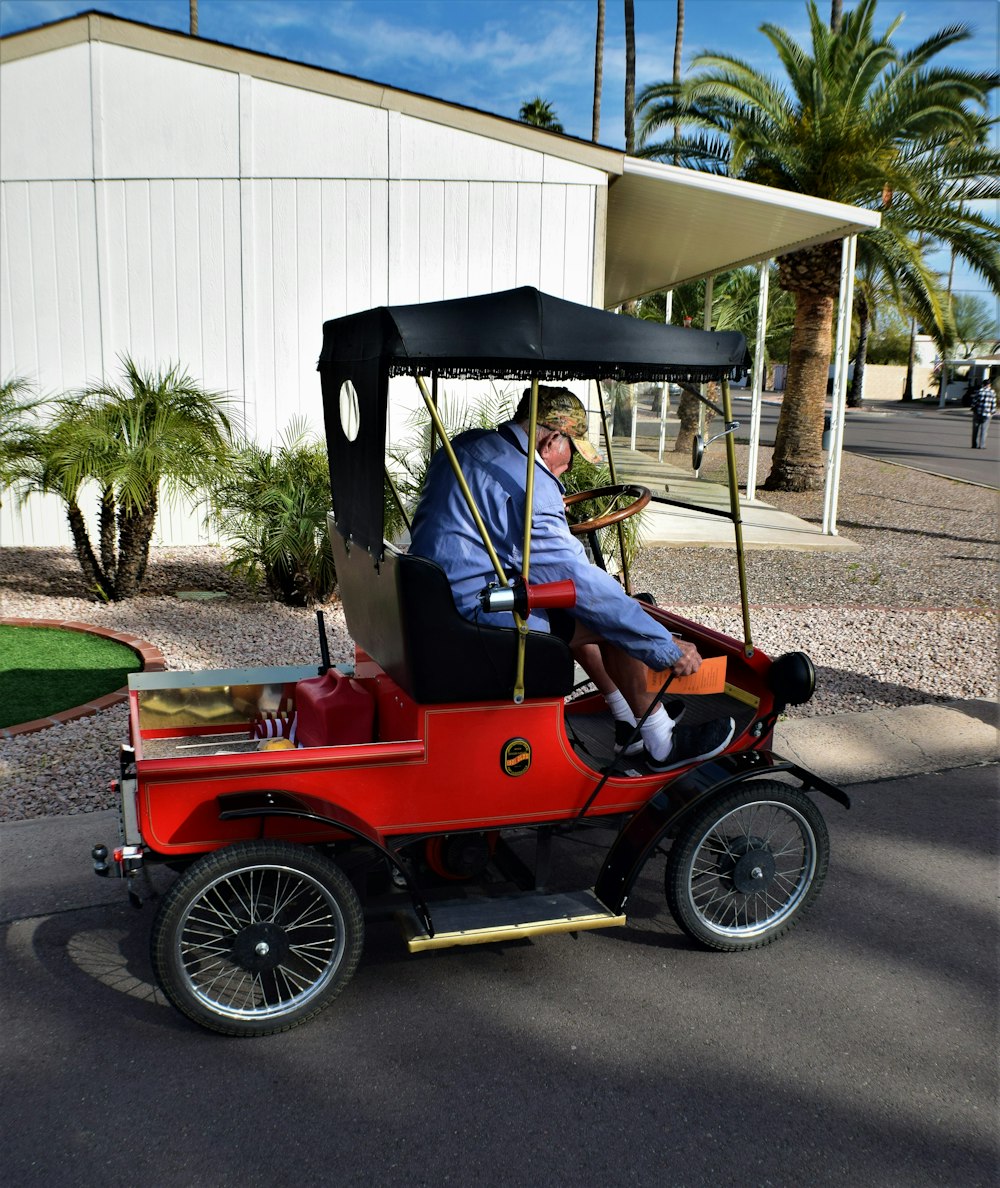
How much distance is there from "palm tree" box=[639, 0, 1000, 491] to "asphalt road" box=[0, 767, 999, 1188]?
13408mm

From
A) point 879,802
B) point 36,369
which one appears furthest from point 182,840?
point 36,369

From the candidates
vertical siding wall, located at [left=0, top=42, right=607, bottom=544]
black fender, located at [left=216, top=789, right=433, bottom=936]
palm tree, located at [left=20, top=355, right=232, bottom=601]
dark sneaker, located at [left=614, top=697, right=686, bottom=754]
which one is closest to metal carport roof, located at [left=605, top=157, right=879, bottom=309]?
vertical siding wall, located at [left=0, top=42, right=607, bottom=544]

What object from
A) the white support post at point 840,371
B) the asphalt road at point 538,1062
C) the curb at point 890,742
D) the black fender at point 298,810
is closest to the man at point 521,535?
the black fender at point 298,810

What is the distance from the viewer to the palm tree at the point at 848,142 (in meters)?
14.9

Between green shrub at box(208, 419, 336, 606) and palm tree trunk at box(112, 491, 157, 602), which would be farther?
palm tree trunk at box(112, 491, 157, 602)

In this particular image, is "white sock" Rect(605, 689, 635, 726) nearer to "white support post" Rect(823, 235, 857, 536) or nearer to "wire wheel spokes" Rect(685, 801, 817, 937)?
"wire wheel spokes" Rect(685, 801, 817, 937)

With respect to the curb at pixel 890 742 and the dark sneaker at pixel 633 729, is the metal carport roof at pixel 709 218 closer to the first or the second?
the curb at pixel 890 742

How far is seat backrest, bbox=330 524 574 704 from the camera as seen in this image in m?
3.28

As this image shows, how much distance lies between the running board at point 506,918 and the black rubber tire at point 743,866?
317 millimetres

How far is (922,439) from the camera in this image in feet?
104

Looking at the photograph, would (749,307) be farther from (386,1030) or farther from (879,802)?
(386,1030)

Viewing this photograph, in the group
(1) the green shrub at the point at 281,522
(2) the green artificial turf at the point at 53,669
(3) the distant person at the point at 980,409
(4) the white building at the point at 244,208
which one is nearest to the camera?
(2) the green artificial turf at the point at 53,669

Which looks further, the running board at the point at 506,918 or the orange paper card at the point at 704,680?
the orange paper card at the point at 704,680

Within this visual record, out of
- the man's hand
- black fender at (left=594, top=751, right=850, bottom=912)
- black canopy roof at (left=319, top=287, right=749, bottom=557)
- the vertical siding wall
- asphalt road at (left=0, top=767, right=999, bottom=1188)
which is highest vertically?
the vertical siding wall
